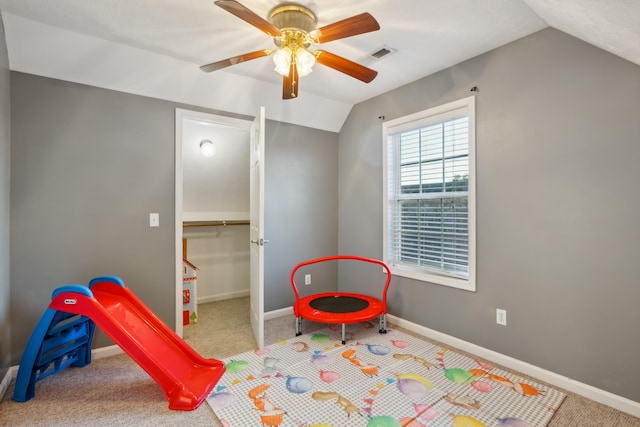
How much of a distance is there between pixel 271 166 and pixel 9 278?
235cm

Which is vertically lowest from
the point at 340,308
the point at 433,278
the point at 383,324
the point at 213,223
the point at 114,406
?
the point at 114,406

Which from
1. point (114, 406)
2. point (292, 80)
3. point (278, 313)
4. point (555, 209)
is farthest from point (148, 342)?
point (555, 209)

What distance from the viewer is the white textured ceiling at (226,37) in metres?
1.91

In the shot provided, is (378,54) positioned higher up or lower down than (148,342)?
higher up

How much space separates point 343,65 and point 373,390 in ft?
7.06

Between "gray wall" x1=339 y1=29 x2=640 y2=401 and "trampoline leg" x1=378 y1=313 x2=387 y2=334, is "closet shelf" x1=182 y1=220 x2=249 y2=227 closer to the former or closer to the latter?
"trampoline leg" x1=378 y1=313 x2=387 y2=334

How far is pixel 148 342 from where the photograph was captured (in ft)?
7.01

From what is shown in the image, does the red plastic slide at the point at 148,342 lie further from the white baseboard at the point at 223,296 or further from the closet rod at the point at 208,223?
the white baseboard at the point at 223,296

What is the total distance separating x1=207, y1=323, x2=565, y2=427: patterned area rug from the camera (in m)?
1.85

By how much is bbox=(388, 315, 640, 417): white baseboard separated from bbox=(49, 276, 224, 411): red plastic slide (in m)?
1.91

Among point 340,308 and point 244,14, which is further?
point 340,308

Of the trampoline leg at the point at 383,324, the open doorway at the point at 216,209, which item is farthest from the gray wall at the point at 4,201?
the trampoline leg at the point at 383,324

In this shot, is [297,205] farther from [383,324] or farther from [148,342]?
[148,342]

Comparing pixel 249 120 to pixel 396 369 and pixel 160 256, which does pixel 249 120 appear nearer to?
pixel 160 256
